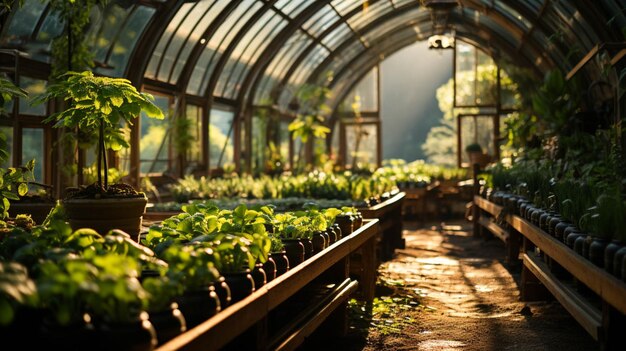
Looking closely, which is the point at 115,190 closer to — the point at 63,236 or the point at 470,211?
the point at 63,236

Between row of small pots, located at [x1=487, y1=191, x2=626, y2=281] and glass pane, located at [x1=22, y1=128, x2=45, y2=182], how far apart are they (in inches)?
205

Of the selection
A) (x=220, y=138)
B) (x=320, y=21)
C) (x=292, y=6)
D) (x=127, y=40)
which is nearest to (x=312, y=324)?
(x=127, y=40)

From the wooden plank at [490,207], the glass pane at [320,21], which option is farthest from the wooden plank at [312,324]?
the glass pane at [320,21]

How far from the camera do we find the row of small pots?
11.0ft

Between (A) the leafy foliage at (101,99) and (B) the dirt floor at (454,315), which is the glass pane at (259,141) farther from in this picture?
(A) the leafy foliage at (101,99)

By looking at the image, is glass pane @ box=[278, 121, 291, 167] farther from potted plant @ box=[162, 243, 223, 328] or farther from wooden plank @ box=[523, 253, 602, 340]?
potted plant @ box=[162, 243, 223, 328]

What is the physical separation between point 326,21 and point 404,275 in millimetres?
9830

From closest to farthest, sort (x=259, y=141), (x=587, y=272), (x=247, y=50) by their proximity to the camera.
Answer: (x=587, y=272), (x=247, y=50), (x=259, y=141)

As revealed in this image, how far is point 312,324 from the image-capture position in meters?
3.91

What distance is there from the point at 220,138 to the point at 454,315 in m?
10.4

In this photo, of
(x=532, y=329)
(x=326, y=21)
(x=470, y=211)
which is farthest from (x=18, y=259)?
(x=326, y=21)

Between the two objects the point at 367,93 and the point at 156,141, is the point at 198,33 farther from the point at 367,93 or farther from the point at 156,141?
the point at 367,93

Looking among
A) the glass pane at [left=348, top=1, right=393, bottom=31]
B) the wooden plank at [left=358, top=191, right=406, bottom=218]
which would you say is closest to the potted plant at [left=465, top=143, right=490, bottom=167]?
the glass pane at [left=348, top=1, right=393, bottom=31]

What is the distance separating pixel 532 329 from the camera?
5359 millimetres
